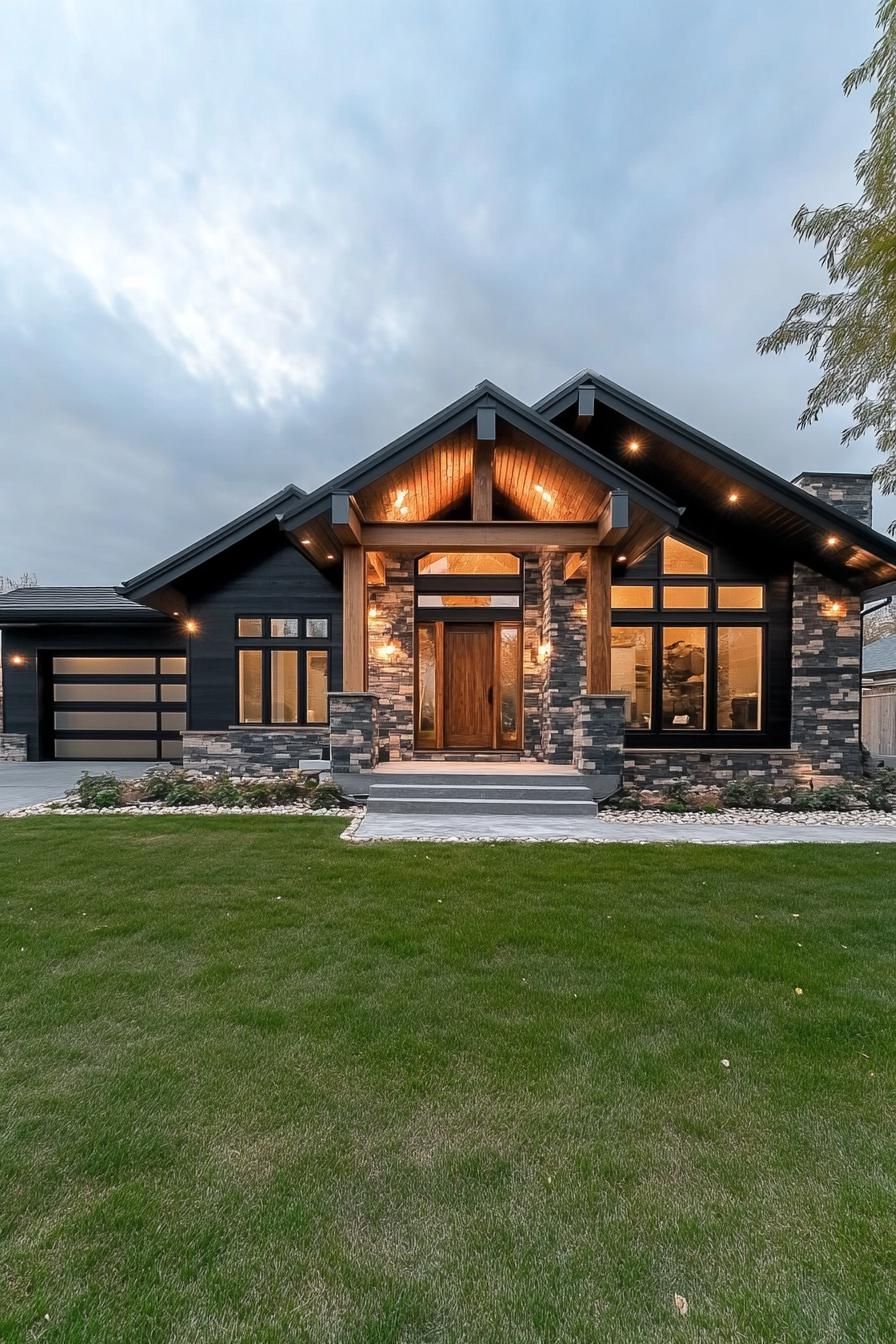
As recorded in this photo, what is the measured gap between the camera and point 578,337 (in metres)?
26.5

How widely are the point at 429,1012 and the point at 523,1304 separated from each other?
130cm

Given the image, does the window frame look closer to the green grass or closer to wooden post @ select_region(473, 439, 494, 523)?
wooden post @ select_region(473, 439, 494, 523)

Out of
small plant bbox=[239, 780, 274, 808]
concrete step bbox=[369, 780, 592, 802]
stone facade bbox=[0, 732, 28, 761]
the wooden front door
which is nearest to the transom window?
the wooden front door

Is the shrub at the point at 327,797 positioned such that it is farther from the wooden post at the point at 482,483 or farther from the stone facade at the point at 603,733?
the wooden post at the point at 482,483

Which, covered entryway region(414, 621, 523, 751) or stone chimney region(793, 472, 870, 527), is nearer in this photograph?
stone chimney region(793, 472, 870, 527)

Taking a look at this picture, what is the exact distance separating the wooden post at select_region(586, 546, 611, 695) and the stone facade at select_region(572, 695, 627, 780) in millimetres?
181

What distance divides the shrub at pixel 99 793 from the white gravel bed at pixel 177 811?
0.41 ft

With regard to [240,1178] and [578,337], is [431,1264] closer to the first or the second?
[240,1178]

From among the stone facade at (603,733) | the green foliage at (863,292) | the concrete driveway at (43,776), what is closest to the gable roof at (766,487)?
the green foliage at (863,292)

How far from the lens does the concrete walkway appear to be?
232 inches

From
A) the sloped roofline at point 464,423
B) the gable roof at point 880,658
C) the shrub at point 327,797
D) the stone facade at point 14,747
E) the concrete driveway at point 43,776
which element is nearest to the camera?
the sloped roofline at point 464,423

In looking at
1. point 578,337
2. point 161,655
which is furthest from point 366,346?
point 161,655

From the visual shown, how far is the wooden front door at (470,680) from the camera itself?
33.1 feet

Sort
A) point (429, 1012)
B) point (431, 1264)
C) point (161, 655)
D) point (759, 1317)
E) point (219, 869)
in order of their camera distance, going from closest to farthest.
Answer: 1. point (759, 1317)
2. point (431, 1264)
3. point (429, 1012)
4. point (219, 869)
5. point (161, 655)
